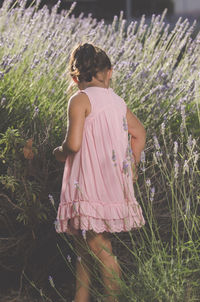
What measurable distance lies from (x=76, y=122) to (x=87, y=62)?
0.33 metres

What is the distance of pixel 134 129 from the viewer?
2.85 m

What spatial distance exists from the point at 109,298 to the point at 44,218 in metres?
0.76

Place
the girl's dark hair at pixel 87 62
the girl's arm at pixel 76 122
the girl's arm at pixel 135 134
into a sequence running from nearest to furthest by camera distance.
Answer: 1. the girl's arm at pixel 76 122
2. the girl's dark hair at pixel 87 62
3. the girl's arm at pixel 135 134

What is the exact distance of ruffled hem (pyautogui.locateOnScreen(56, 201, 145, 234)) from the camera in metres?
2.58

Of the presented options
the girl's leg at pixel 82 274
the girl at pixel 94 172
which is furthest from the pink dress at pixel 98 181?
the girl's leg at pixel 82 274

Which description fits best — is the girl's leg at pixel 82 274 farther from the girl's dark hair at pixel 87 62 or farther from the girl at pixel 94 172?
the girl's dark hair at pixel 87 62

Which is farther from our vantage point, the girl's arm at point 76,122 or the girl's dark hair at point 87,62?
the girl's dark hair at point 87,62

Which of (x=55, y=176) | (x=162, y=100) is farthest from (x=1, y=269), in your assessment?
(x=162, y=100)

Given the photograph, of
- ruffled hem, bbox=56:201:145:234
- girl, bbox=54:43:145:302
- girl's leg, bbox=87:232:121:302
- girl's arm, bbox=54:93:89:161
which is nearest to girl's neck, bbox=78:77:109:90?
girl, bbox=54:43:145:302

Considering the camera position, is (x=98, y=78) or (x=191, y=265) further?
(x=98, y=78)

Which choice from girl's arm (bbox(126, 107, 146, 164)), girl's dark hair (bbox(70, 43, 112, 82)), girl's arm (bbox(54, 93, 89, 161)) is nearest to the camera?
girl's arm (bbox(54, 93, 89, 161))

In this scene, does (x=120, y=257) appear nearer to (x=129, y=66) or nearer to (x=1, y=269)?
(x=1, y=269)

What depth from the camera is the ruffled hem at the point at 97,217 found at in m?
2.58

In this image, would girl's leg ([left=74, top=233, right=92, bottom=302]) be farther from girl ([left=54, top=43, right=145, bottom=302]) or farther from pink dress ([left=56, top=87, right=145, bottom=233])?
pink dress ([left=56, top=87, right=145, bottom=233])
